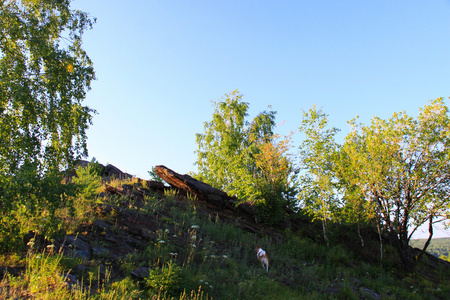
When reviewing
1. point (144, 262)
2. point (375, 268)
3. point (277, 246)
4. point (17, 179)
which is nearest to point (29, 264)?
point (17, 179)

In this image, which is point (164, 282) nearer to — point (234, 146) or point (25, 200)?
point (25, 200)

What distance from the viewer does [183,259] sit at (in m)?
8.56

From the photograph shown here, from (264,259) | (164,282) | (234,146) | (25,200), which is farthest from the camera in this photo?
(234,146)

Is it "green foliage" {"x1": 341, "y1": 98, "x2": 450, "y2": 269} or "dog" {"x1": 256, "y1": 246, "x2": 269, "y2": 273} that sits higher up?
"green foliage" {"x1": 341, "y1": 98, "x2": 450, "y2": 269}

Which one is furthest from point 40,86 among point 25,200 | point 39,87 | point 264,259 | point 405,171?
point 405,171

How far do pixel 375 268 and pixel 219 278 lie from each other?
911 cm

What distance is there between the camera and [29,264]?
5664 millimetres

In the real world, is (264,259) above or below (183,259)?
above

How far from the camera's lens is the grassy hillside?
592 centimetres

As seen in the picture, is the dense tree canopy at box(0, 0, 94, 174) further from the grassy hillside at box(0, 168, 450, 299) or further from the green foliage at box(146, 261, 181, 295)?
the green foliage at box(146, 261, 181, 295)

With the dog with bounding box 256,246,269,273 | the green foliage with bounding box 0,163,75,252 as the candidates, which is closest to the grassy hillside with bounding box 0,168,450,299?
the dog with bounding box 256,246,269,273

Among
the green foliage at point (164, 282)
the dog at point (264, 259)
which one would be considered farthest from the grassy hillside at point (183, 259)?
the dog at point (264, 259)

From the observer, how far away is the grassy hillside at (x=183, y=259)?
233 inches

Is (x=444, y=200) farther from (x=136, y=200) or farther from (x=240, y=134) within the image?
(x=240, y=134)
